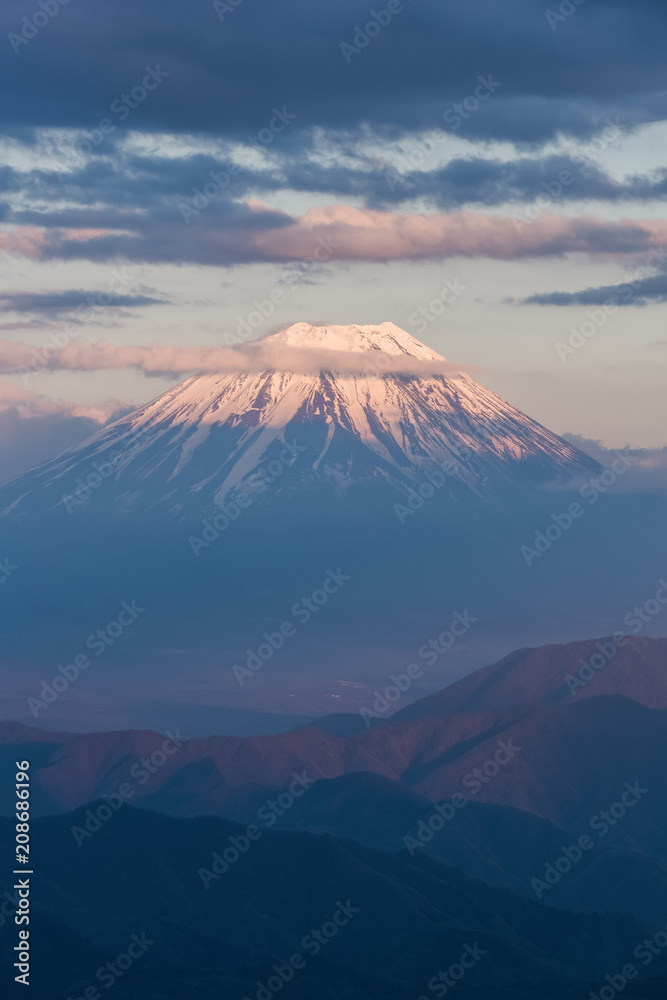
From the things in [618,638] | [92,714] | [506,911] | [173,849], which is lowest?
[92,714]

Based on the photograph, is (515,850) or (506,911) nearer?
(506,911)

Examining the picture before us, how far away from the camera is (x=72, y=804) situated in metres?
112

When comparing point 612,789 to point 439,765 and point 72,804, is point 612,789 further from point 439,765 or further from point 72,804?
point 72,804

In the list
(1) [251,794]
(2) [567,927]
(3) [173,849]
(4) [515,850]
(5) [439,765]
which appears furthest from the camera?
(5) [439,765]

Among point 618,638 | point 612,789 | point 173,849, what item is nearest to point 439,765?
point 612,789

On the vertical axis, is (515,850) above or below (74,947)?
above

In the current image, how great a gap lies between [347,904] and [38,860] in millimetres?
14707

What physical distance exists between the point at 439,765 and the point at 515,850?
1935 cm

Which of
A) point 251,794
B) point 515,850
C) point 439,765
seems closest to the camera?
point 515,850

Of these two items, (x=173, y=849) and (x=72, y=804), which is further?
(x=72, y=804)

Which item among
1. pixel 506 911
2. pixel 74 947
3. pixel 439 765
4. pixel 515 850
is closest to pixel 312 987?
pixel 74 947

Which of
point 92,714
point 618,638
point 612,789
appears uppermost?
point 618,638

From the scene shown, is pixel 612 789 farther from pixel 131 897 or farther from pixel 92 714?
pixel 92 714

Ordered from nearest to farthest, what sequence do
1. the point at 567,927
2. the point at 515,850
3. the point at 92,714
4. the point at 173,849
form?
1. the point at 567,927
2. the point at 173,849
3. the point at 515,850
4. the point at 92,714
